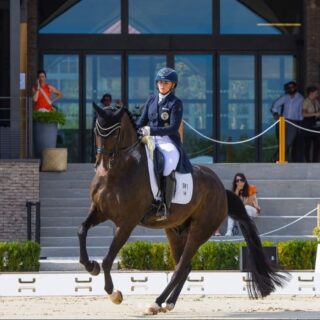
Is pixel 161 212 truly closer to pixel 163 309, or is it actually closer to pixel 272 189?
pixel 163 309

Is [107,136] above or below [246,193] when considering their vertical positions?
above

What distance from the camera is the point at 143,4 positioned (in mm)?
31672

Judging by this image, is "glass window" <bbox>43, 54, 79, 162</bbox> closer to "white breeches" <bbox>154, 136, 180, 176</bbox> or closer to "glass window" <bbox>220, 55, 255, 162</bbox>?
"glass window" <bbox>220, 55, 255, 162</bbox>

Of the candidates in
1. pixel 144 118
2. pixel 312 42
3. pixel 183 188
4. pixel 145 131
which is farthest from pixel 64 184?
pixel 145 131

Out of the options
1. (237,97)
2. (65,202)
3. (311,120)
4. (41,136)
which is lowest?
(65,202)

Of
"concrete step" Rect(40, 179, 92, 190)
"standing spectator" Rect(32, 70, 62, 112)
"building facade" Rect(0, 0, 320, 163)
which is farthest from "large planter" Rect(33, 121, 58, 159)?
"building facade" Rect(0, 0, 320, 163)

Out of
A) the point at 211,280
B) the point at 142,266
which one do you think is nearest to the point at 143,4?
the point at 142,266

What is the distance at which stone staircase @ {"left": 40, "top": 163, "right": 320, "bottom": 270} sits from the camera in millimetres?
24344

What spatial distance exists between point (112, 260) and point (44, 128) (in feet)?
46.3

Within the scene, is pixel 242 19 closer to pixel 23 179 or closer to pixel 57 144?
pixel 57 144

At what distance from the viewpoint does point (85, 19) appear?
3147 centimetres

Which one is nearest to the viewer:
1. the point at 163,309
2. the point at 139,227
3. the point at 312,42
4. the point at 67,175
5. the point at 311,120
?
the point at 163,309

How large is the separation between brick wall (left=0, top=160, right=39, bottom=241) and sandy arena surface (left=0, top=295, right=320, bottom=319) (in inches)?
346

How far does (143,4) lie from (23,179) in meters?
7.75
